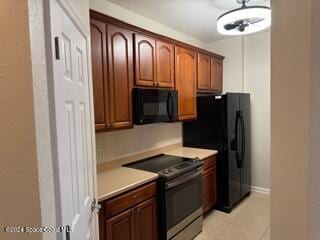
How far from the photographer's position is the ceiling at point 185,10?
2445 millimetres

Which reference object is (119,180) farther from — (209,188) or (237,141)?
(237,141)

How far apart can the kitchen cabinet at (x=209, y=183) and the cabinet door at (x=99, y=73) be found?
1.56 m

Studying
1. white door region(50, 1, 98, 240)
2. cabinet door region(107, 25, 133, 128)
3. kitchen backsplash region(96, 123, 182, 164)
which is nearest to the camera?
white door region(50, 1, 98, 240)

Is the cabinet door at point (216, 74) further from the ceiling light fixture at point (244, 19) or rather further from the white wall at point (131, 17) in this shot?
the ceiling light fixture at point (244, 19)

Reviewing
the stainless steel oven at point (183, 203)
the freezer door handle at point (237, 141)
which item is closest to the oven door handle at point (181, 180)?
the stainless steel oven at point (183, 203)

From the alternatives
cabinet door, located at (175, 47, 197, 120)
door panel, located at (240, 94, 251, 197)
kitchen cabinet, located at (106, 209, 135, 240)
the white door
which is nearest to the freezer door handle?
door panel, located at (240, 94, 251, 197)

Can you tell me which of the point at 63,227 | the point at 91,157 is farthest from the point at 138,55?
the point at 63,227

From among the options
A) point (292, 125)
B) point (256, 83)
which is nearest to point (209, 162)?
point (256, 83)

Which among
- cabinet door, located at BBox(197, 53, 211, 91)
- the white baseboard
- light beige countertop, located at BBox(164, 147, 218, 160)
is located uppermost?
cabinet door, located at BBox(197, 53, 211, 91)

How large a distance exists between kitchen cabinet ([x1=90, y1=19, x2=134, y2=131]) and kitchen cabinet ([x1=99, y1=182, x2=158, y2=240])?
63cm

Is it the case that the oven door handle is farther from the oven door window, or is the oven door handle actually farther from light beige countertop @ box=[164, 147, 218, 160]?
light beige countertop @ box=[164, 147, 218, 160]

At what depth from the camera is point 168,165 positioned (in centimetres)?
252

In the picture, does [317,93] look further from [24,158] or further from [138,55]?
[138,55]

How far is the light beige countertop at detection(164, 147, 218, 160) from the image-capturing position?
9.70ft
